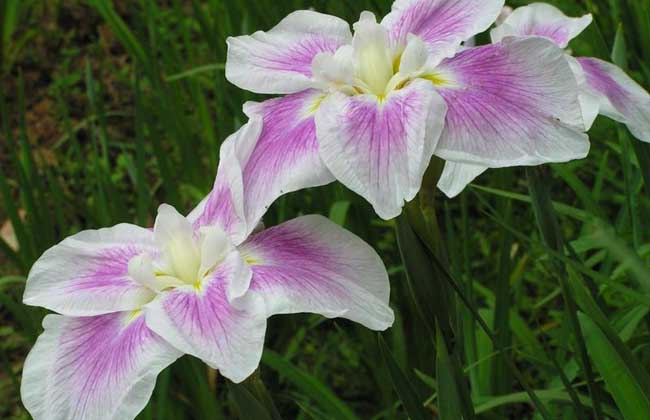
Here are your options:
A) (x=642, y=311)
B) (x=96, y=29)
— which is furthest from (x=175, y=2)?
(x=642, y=311)

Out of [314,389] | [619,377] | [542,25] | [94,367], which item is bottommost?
[314,389]

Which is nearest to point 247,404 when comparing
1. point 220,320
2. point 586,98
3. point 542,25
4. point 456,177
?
point 220,320

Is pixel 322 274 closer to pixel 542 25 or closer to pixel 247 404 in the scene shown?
pixel 247 404

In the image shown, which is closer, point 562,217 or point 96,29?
point 562,217

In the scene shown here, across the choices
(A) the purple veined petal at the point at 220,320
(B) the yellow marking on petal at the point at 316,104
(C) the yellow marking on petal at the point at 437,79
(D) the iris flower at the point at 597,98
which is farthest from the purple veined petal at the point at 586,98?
(A) the purple veined petal at the point at 220,320

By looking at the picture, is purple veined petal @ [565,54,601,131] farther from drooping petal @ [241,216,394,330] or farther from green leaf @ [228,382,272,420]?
green leaf @ [228,382,272,420]

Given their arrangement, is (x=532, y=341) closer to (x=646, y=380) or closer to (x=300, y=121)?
(x=646, y=380)

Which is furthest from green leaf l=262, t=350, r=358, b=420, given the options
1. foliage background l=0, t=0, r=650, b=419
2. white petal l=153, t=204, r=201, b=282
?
white petal l=153, t=204, r=201, b=282
